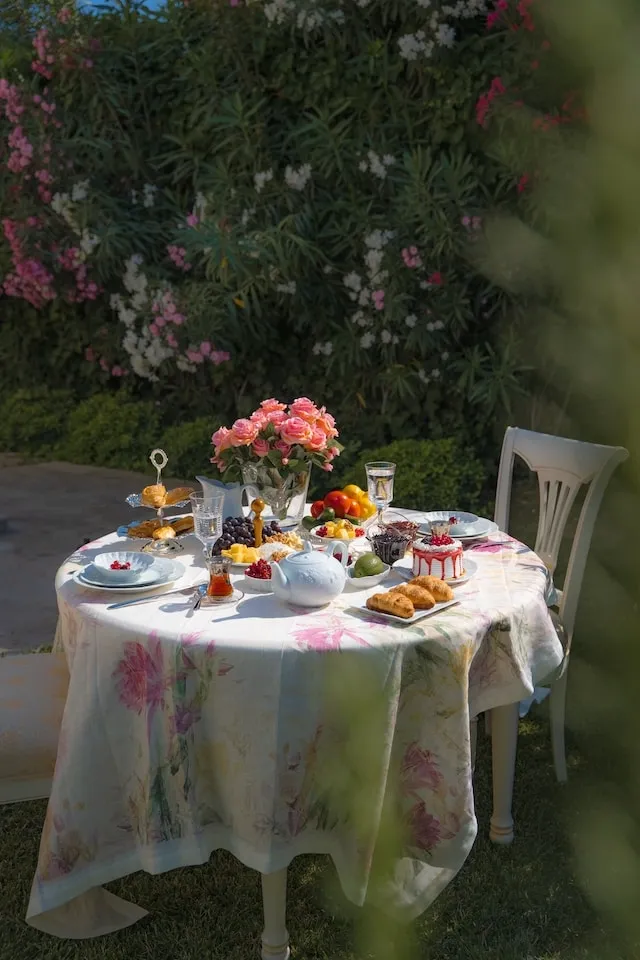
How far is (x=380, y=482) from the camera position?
2666mm

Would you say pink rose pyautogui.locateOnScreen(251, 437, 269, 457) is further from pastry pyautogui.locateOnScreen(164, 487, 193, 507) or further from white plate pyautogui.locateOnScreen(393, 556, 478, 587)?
white plate pyautogui.locateOnScreen(393, 556, 478, 587)

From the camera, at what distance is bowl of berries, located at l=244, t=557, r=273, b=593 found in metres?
2.20

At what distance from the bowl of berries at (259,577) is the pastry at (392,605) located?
28 cm

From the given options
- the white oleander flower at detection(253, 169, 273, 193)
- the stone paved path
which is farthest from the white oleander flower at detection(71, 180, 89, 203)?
the stone paved path

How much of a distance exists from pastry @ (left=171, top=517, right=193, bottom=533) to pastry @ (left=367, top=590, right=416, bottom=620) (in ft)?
2.75

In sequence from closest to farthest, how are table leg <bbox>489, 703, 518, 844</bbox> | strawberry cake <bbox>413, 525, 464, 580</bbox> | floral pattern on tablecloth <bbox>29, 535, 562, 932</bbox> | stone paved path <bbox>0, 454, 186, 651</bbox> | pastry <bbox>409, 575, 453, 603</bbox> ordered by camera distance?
1. floral pattern on tablecloth <bbox>29, 535, 562, 932</bbox>
2. pastry <bbox>409, 575, 453, 603</bbox>
3. strawberry cake <bbox>413, 525, 464, 580</bbox>
4. table leg <bbox>489, 703, 518, 844</bbox>
5. stone paved path <bbox>0, 454, 186, 651</bbox>

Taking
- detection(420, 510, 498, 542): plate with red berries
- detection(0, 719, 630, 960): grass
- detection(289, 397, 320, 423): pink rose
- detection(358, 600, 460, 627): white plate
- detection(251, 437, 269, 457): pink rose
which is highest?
detection(289, 397, 320, 423): pink rose

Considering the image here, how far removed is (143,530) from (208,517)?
1.26 ft

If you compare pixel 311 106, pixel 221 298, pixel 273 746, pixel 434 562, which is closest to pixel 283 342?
pixel 221 298

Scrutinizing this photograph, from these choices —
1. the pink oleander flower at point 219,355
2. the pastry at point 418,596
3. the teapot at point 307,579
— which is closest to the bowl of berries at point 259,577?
the teapot at point 307,579

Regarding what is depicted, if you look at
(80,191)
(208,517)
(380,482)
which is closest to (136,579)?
(208,517)

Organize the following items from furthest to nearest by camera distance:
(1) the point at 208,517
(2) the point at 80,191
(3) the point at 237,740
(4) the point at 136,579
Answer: (2) the point at 80,191 < (1) the point at 208,517 < (4) the point at 136,579 < (3) the point at 237,740

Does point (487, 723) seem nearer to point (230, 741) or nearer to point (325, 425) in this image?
point (325, 425)

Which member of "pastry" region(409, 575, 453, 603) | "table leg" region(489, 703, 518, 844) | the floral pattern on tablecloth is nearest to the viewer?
the floral pattern on tablecloth
